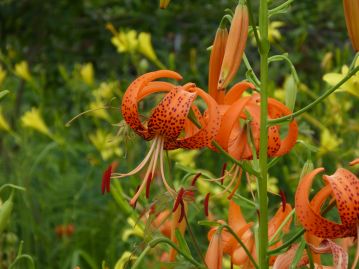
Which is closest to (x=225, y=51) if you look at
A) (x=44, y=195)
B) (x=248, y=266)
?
(x=248, y=266)

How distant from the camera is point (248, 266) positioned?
132cm

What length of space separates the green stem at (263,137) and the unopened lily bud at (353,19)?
124 mm

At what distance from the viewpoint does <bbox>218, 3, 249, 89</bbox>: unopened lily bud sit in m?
1.13

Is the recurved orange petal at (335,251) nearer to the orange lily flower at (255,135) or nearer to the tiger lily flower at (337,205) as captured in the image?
the tiger lily flower at (337,205)

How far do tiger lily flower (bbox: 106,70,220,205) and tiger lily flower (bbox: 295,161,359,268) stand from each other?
14 cm

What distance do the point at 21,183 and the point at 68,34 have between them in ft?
3.71

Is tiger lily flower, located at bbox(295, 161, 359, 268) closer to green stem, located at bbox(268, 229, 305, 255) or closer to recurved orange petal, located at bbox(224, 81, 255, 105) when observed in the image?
green stem, located at bbox(268, 229, 305, 255)

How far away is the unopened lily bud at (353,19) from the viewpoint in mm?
1075

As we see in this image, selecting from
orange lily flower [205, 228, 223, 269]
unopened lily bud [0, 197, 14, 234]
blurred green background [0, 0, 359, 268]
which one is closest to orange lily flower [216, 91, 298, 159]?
orange lily flower [205, 228, 223, 269]

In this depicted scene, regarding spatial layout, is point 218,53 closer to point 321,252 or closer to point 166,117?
point 166,117

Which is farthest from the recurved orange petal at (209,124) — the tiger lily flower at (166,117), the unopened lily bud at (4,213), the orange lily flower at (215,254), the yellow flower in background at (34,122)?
the yellow flower in background at (34,122)

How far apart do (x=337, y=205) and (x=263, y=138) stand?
146 mm

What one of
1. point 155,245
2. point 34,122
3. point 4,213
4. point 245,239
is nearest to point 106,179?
point 155,245

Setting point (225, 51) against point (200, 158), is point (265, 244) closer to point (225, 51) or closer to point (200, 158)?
point (225, 51)
